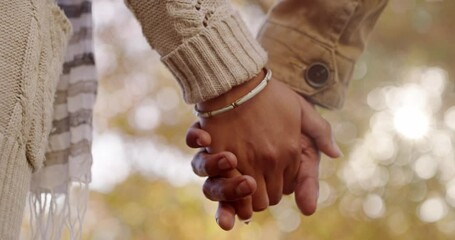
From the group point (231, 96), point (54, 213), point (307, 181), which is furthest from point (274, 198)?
point (54, 213)

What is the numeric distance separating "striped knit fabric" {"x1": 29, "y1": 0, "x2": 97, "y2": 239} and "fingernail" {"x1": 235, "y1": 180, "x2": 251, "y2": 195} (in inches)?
6.8

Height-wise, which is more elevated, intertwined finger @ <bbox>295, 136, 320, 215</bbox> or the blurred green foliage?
intertwined finger @ <bbox>295, 136, 320, 215</bbox>

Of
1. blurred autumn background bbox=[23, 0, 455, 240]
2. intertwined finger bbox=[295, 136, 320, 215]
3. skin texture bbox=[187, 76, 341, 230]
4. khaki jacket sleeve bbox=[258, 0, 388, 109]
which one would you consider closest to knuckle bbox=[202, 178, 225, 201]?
skin texture bbox=[187, 76, 341, 230]

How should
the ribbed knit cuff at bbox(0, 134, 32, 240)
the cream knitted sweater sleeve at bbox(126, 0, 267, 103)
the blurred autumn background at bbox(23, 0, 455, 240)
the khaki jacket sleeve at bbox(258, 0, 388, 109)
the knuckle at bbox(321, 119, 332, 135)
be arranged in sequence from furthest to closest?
the blurred autumn background at bbox(23, 0, 455, 240) → the khaki jacket sleeve at bbox(258, 0, 388, 109) → the knuckle at bbox(321, 119, 332, 135) → the cream knitted sweater sleeve at bbox(126, 0, 267, 103) → the ribbed knit cuff at bbox(0, 134, 32, 240)

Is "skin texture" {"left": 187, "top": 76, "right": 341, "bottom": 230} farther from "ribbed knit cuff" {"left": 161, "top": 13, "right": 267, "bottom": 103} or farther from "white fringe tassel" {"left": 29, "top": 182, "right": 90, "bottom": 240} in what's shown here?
"white fringe tassel" {"left": 29, "top": 182, "right": 90, "bottom": 240}

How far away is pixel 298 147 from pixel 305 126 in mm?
57

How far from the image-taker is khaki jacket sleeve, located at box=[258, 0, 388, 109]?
3.82 feet

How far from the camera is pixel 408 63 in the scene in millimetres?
3227

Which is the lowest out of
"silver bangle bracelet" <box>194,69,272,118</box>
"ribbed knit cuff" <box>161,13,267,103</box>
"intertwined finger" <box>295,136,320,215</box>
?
"intertwined finger" <box>295,136,320,215</box>

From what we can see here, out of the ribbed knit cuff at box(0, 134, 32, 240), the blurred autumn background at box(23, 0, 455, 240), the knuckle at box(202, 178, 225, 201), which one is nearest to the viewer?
the ribbed knit cuff at box(0, 134, 32, 240)

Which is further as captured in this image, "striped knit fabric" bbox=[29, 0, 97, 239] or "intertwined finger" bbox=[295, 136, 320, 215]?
"intertwined finger" bbox=[295, 136, 320, 215]

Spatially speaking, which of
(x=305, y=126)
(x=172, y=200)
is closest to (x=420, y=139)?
Result: (x=172, y=200)

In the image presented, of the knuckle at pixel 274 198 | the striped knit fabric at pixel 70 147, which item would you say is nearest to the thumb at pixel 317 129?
the knuckle at pixel 274 198

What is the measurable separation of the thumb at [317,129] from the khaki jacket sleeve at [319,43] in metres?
0.09
